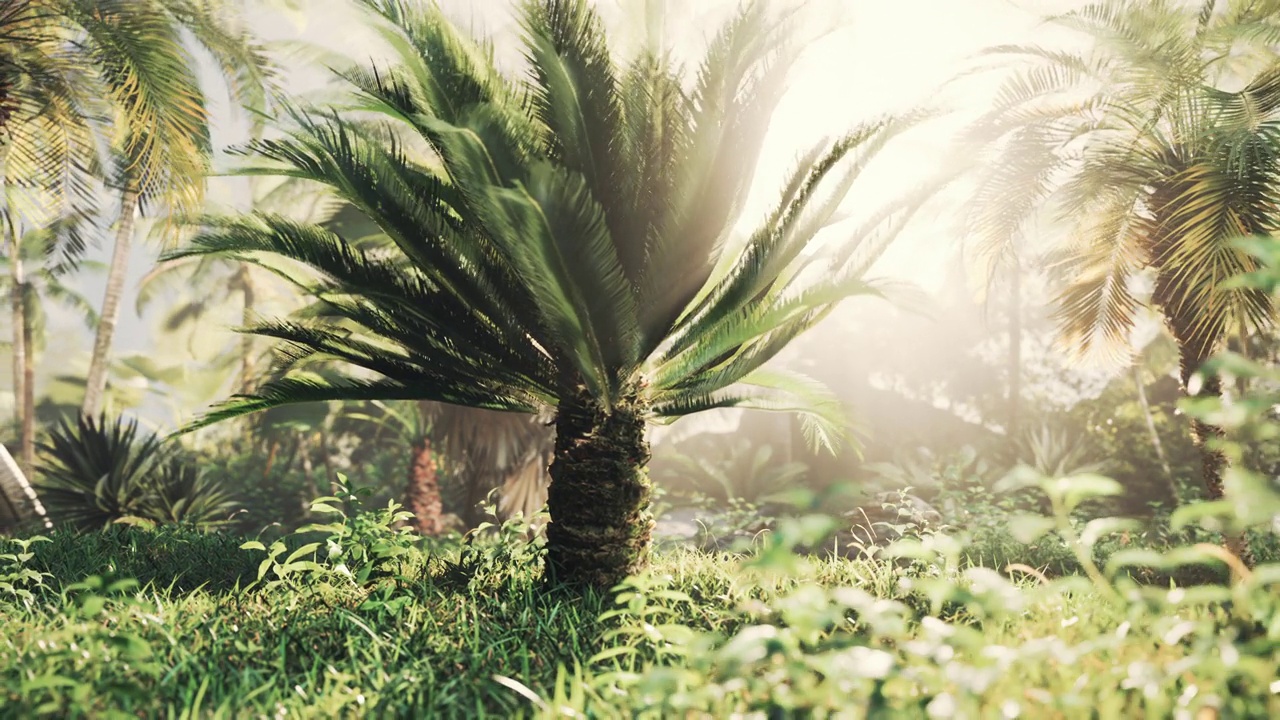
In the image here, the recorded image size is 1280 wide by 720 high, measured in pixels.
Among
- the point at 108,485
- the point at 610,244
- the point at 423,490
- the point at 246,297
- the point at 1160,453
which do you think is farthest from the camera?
the point at 246,297

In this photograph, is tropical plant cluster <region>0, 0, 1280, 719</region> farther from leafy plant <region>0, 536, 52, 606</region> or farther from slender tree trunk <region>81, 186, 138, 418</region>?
slender tree trunk <region>81, 186, 138, 418</region>

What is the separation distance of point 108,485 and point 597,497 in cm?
793

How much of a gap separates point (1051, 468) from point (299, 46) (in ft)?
57.6

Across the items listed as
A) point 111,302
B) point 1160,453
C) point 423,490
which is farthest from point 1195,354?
point 111,302

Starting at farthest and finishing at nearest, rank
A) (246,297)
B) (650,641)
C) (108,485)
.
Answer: (246,297) < (108,485) < (650,641)

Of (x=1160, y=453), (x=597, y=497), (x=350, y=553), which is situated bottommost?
(x=1160, y=453)

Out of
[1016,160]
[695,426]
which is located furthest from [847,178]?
[695,426]

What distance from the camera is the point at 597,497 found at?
4.42 metres

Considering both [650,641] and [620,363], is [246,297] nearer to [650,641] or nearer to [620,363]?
[620,363]

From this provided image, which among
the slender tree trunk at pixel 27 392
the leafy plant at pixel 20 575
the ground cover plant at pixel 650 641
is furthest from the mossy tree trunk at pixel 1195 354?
the slender tree trunk at pixel 27 392

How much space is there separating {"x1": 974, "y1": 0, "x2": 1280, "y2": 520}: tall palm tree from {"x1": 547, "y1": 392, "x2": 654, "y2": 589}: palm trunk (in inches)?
205

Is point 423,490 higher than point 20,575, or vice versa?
point 20,575

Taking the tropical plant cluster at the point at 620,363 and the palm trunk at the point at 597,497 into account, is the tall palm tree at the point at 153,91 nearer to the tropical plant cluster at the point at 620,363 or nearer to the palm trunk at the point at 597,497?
the tropical plant cluster at the point at 620,363

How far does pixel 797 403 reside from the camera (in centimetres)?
488
